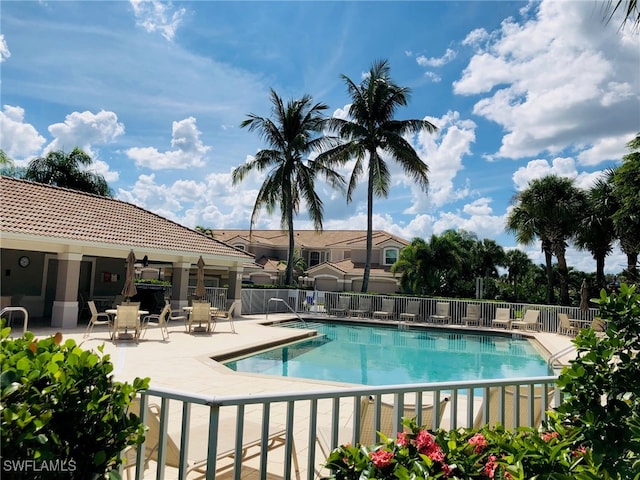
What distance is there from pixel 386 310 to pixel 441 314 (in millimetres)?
2862

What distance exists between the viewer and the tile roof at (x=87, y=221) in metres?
14.0

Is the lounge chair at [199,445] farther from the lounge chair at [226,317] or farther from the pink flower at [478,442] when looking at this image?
the lounge chair at [226,317]

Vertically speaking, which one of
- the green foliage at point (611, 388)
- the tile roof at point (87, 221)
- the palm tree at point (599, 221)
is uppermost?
the palm tree at point (599, 221)

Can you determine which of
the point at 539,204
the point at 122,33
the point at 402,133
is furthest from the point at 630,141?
the point at 122,33

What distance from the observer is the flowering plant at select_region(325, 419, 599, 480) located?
1.88 metres

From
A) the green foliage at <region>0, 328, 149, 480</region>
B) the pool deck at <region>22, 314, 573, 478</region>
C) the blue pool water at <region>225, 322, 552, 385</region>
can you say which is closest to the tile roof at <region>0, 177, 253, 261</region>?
the pool deck at <region>22, 314, 573, 478</region>

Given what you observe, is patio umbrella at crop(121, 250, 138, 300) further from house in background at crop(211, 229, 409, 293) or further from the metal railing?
house in background at crop(211, 229, 409, 293)

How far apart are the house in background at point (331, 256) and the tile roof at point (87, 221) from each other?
11.6m

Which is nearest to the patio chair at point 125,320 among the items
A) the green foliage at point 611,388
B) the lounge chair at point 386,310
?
the green foliage at point 611,388

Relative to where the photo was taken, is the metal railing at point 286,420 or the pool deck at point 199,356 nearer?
the metal railing at point 286,420

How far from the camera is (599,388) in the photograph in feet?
7.61

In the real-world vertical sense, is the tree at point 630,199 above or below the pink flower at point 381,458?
above

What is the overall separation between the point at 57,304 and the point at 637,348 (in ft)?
52.0

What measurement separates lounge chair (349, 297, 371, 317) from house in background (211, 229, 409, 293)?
9.21 m
